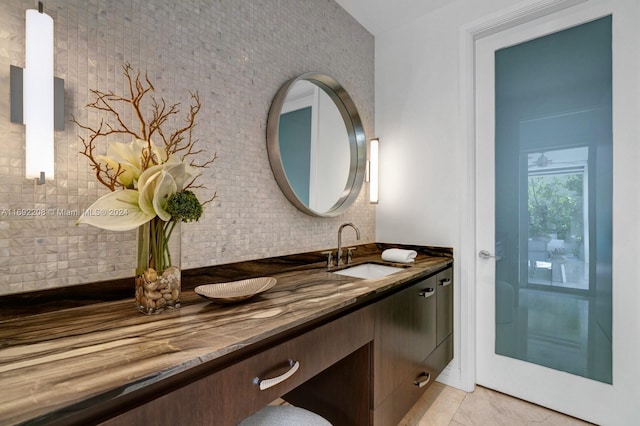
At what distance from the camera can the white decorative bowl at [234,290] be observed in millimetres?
1027

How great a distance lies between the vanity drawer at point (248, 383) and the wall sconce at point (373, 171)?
1261 mm

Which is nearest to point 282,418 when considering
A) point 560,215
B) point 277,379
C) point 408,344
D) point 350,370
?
point 277,379

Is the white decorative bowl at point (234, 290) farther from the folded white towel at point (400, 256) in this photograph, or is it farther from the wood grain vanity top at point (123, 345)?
the folded white towel at point (400, 256)

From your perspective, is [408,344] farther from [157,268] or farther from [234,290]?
[157,268]

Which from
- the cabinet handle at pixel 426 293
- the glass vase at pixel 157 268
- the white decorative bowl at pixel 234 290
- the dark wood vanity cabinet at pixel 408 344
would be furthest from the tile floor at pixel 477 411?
the glass vase at pixel 157 268

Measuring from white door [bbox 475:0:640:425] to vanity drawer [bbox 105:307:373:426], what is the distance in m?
1.41

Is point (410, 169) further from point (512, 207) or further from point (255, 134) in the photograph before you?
point (255, 134)

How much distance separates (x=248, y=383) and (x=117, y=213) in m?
0.59

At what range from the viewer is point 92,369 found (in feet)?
1.99

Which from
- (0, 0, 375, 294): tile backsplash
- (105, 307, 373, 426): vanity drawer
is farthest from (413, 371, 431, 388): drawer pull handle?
(0, 0, 375, 294): tile backsplash

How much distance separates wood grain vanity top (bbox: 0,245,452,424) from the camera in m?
0.53

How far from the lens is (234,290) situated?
1209mm

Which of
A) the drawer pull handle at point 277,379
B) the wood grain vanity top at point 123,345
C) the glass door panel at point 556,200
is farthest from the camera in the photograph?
the glass door panel at point 556,200

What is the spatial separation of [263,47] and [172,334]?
1384 millimetres
